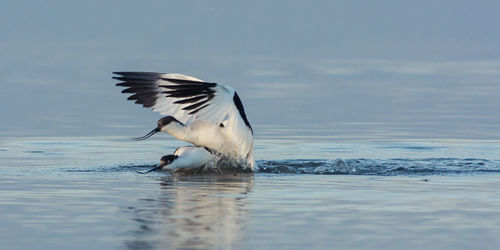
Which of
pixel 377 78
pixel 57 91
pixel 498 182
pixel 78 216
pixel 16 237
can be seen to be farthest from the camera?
pixel 377 78

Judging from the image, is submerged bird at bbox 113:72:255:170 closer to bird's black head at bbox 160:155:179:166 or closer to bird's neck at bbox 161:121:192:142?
bird's neck at bbox 161:121:192:142

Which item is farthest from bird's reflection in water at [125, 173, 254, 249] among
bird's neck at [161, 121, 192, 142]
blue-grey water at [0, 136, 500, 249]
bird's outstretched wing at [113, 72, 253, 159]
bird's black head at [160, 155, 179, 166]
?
bird's neck at [161, 121, 192, 142]

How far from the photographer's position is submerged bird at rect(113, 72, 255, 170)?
12742 millimetres

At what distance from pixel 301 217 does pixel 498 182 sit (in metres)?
3.47

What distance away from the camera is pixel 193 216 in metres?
8.62

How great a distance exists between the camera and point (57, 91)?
82.9ft

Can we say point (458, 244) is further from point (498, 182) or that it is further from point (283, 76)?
point (283, 76)

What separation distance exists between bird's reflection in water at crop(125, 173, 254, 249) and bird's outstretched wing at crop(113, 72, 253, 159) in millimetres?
1508

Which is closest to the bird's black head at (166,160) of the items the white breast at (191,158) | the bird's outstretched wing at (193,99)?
the white breast at (191,158)

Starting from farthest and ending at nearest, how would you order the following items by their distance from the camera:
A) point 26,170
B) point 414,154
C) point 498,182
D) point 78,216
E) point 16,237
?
point 414,154
point 26,170
point 498,182
point 78,216
point 16,237

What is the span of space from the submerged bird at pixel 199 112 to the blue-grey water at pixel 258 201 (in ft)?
1.76

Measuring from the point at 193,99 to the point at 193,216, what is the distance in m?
4.21

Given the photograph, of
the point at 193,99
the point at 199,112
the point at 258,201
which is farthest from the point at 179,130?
the point at 258,201

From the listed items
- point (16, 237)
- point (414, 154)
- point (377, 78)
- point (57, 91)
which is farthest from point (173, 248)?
point (377, 78)
